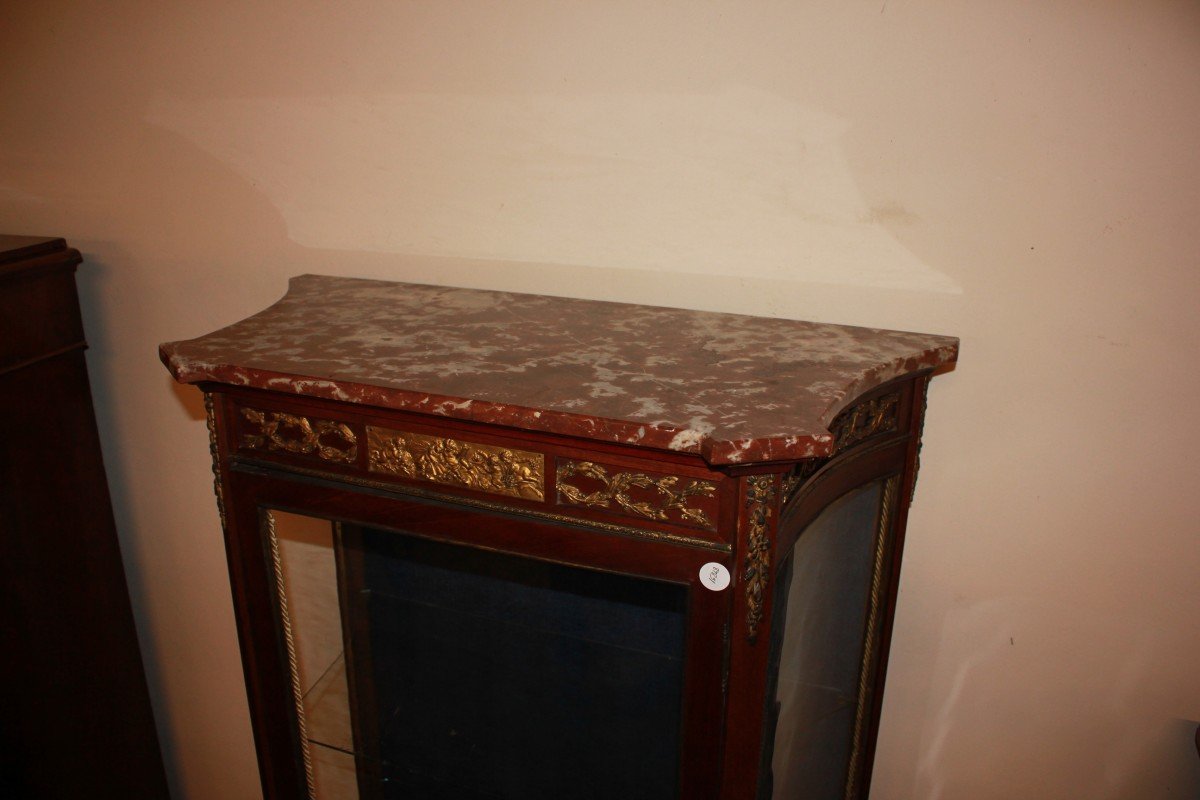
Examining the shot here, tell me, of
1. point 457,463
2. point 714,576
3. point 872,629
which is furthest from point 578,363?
point 872,629

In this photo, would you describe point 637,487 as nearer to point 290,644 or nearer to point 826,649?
point 826,649

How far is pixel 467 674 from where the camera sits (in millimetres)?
1222

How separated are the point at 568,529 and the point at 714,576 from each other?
0.48 feet

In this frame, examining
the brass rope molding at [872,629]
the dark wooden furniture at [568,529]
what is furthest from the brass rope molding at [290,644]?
the brass rope molding at [872,629]

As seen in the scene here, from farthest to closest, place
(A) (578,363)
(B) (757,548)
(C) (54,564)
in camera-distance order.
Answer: (C) (54,564) → (A) (578,363) → (B) (757,548)

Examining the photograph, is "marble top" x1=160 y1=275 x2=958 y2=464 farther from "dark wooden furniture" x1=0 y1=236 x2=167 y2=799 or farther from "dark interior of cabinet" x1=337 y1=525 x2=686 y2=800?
"dark wooden furniture" x1=0 y1=236 x2=167 y2=799

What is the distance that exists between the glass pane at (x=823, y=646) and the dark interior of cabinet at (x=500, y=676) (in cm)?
14

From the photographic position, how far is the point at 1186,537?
1162 millimetres

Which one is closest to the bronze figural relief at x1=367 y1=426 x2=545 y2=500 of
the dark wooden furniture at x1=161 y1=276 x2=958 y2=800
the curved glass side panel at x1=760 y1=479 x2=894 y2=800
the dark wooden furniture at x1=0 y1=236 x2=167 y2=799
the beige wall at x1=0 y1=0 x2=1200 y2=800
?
the dark wooden furniture at x1=161 y1=276 x2=958 y2=800

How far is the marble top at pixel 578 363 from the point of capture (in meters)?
0.87

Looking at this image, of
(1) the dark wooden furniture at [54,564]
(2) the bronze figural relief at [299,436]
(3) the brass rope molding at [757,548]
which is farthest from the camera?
(1) the dark wooden furniture at [54,564]

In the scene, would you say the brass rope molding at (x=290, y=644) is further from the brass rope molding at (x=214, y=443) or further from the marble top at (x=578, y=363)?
the marble top at (x=578, y=363)

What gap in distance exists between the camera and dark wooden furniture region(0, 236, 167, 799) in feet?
4.74

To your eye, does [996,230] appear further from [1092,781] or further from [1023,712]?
[1092,781]
